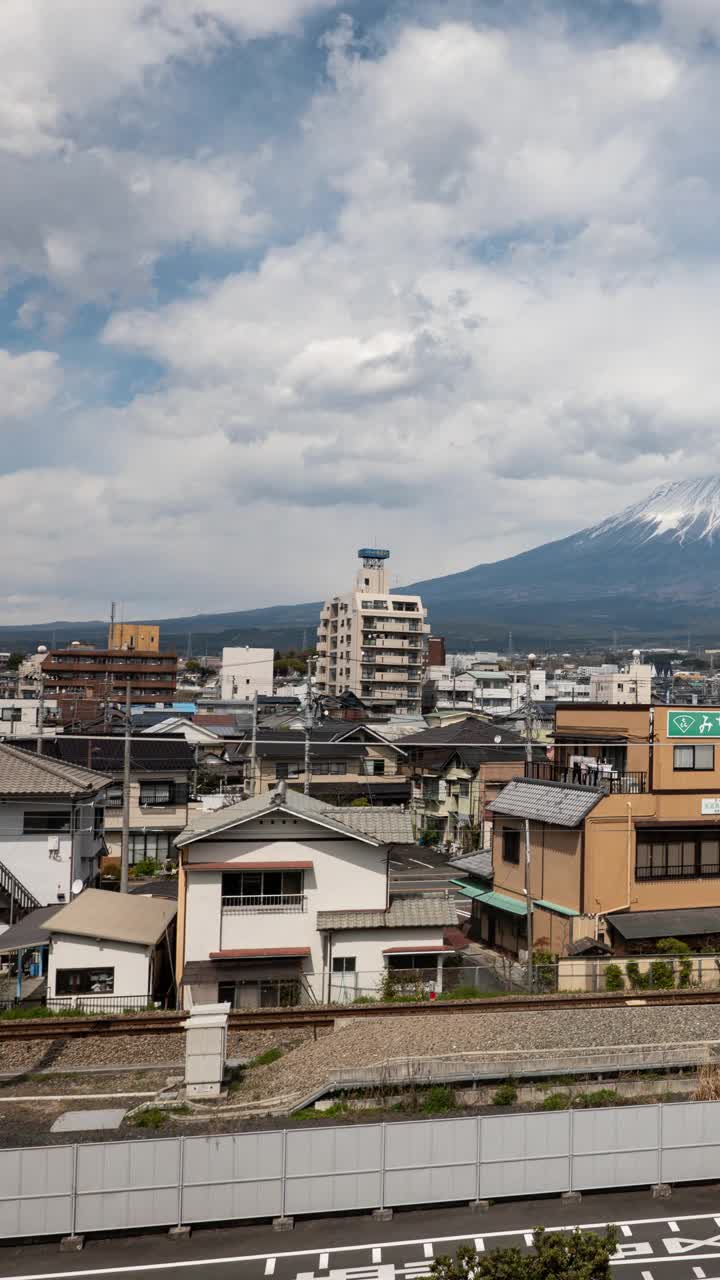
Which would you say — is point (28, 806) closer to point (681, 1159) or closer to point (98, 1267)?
point (98, 1267)

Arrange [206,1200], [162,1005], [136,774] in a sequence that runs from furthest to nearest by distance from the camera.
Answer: [136,774]
[162,1005]
[206,1200]

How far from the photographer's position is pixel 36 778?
2856 cm

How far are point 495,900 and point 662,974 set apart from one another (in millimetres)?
7212

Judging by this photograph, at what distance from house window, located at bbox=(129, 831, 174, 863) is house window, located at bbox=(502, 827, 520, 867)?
19.1m

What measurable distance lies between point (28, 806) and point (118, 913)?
20.8 ft

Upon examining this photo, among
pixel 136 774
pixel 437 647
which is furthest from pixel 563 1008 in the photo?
pixel 437 647

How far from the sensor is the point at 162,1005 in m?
23.0

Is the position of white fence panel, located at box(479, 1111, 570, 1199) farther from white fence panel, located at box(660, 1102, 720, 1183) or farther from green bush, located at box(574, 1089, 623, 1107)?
green bush, located at box(574, 1089, 623, 1107)

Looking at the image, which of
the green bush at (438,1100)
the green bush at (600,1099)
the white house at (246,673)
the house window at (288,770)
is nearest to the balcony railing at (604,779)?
the green bush at (600,1099)

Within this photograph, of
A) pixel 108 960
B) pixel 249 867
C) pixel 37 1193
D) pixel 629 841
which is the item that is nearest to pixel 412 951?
pixel 249 867

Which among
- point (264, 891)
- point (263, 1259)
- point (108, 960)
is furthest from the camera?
point (264, 891)

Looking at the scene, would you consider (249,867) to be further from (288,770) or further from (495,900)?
(288,770)

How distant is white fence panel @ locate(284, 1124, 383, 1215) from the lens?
39.2 ft

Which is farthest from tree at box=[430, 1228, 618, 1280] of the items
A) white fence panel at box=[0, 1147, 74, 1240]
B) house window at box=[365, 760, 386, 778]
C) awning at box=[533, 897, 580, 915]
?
house window at box=[365, 760, 386, 778]
